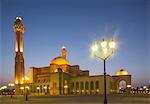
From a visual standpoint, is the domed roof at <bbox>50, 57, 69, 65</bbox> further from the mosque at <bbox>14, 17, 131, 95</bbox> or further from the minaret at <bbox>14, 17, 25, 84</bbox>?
the minaret at <bbox>14, 17, 25, 84</bbox>

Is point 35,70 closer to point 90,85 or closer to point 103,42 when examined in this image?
point 90,85

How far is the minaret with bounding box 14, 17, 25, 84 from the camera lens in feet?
252

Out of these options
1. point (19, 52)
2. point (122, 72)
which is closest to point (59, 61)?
point (19, 52)

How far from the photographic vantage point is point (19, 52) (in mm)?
78375

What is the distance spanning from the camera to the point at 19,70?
7681 cm

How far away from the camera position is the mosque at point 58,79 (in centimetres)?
6881

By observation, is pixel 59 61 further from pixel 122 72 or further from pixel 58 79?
pixel 122 72

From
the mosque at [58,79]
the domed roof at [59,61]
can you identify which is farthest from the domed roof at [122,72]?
the domed roof at [59,61]

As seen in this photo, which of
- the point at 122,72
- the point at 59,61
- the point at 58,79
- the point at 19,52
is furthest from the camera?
the point at 59,61

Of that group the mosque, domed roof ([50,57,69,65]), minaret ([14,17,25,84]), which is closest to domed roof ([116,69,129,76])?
the mosque

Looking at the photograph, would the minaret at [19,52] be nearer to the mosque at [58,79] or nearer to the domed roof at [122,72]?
the mosque at [58,79]

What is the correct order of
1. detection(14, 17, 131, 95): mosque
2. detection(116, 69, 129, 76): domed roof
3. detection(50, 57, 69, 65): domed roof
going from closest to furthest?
detection(14, 17, 131, 95): mosque, detection(116, 69, 129, 76): domed roof, detection(50, 57, 69, 65): domed roof

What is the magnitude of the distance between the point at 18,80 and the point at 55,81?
1421 cm

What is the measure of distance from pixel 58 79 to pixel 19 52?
706 inches
